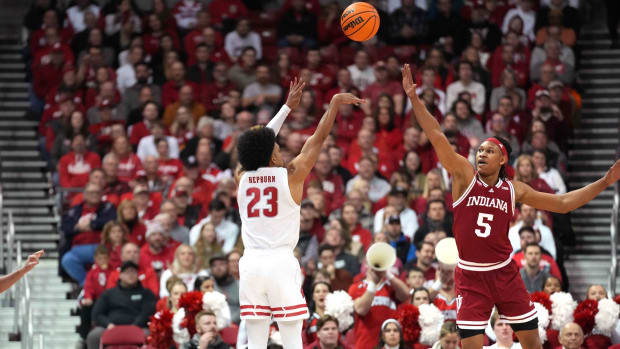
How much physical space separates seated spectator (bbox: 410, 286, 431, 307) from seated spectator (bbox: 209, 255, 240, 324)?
2.49m

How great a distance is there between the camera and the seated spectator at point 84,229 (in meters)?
16.5

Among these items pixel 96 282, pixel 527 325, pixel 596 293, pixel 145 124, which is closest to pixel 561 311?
pixel 596 293

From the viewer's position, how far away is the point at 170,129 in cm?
1930

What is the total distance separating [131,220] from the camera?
16.7 m

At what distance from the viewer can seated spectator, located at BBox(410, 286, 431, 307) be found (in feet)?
45.4

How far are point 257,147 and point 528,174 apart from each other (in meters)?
6.85

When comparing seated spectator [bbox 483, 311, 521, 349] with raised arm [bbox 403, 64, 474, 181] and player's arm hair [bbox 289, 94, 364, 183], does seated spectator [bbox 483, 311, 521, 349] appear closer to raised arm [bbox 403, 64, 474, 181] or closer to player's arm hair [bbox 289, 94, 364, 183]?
raised arm [bbox 403, 64, 474, 181]

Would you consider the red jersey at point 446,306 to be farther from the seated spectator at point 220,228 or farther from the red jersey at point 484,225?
the seated spectator at point 220,228

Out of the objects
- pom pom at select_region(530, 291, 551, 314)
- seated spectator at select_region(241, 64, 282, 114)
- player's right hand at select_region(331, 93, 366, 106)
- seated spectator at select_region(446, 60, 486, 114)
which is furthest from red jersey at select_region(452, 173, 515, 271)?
seated spectator at select_region(241, 64, 282, 114)

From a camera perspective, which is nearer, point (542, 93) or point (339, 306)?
point (339, 306)

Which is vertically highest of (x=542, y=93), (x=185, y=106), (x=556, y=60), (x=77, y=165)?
(x=556, y=60)

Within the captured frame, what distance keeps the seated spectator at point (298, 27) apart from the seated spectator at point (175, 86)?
6.97 feet

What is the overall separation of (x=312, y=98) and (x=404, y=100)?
149cm

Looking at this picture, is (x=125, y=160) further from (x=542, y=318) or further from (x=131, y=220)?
(x=542, y=318)
